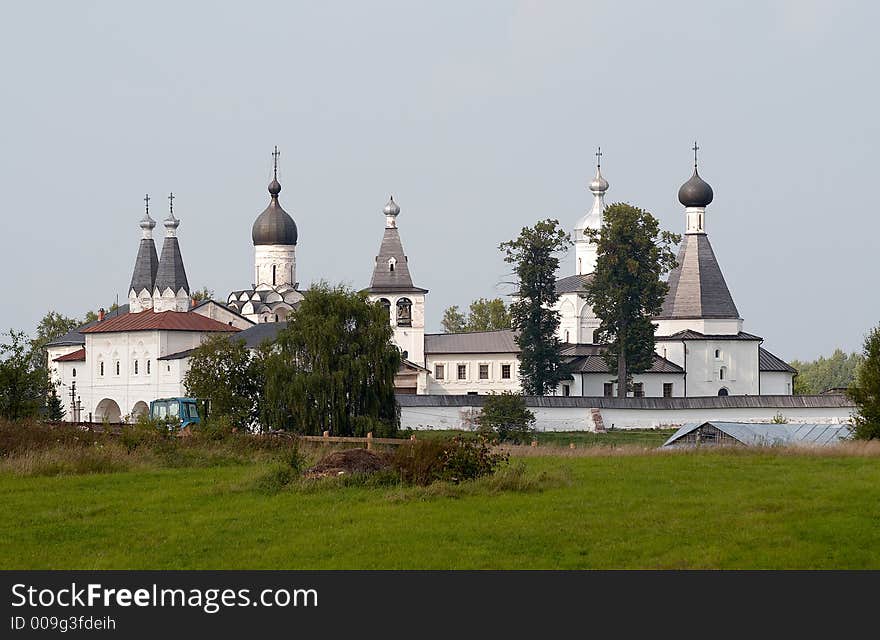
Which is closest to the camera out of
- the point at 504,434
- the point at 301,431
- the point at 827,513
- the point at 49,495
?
the point at 827,513

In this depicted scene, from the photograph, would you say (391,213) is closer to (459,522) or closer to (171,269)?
(171,269)

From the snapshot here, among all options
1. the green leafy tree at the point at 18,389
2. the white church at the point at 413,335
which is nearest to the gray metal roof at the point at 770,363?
the white church at the point at 413,335

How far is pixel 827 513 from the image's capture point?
13922mm

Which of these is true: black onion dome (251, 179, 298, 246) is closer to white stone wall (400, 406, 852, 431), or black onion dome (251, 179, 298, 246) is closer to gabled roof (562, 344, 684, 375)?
gabled roof (562, 344, 684, 375)

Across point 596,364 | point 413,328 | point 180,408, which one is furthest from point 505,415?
point 413,328

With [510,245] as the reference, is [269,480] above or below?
below

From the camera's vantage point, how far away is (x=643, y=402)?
4678 centimetres

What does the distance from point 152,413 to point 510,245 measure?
79.6ft

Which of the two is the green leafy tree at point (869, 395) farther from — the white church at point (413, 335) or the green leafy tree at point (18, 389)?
the white church at point (413, 335)

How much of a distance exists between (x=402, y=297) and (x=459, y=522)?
4897 cm

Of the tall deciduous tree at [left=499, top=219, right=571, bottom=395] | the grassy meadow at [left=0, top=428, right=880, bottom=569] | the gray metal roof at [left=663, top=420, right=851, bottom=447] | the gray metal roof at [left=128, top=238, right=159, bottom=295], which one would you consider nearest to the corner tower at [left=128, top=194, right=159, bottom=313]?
the gray metal roof at [left=128, top=238, right=159, bottom=295]

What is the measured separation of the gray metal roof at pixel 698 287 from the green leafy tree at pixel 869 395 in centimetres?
3180
